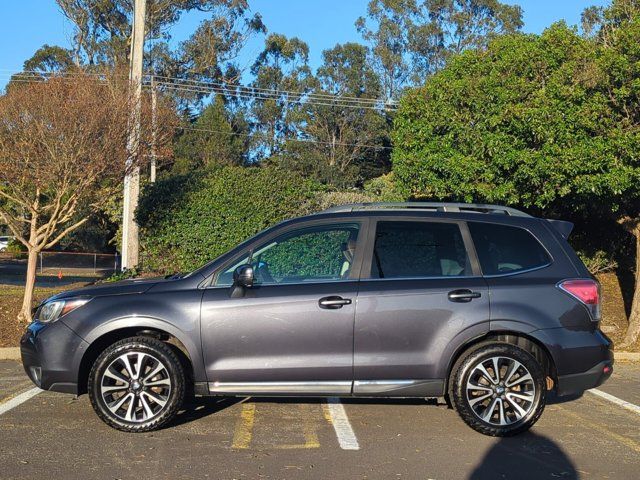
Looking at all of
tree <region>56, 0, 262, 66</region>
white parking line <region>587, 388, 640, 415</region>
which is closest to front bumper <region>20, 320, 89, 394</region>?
white parking line <region>587, 388, 640, 415</region>

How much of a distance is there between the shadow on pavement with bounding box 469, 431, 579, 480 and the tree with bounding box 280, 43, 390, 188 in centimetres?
3554

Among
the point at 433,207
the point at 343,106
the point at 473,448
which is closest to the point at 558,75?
the point at 433,207

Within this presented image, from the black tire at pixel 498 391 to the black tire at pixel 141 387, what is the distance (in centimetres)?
231

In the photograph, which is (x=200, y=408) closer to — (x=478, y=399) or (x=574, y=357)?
(x=478, y=399)

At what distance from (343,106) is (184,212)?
31377 millimetres

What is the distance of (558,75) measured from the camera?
10.6 metres

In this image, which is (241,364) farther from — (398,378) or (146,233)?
(146,233)

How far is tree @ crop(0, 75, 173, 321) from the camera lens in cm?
995

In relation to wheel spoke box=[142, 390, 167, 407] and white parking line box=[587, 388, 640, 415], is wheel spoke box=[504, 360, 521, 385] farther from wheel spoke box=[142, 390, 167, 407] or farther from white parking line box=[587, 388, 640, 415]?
wheel spoke box=[142, 390, 167, 407]

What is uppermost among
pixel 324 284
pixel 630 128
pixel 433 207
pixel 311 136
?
pixel 311 136

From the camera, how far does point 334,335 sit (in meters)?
5.75

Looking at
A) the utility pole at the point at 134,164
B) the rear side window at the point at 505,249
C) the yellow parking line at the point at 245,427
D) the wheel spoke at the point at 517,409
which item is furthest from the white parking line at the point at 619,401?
the utility pole at the point at 134,164

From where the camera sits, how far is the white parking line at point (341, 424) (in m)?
5.66

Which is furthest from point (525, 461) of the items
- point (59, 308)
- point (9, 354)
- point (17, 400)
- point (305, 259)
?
point (9, 354)
